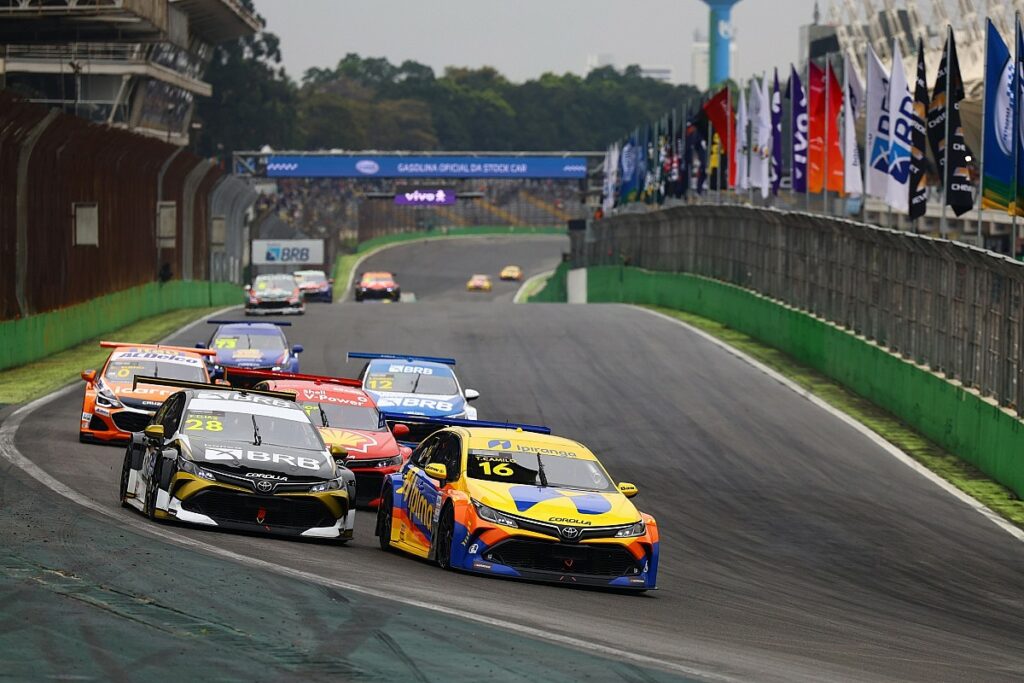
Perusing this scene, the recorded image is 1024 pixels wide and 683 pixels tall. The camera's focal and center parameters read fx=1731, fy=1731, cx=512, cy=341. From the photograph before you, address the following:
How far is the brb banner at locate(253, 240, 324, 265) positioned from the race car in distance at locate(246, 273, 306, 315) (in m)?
44.7

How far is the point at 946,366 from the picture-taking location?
85.7 ft

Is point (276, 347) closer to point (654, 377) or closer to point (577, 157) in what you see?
point (654, 377)

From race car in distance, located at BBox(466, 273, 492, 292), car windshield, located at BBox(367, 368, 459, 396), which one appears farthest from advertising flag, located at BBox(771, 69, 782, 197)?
race car in distance, located at BBox(466, 273, 492, 292)

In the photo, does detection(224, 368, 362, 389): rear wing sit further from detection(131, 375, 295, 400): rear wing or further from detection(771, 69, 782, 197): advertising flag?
detection(771, 69, 782, 197): advertising flag

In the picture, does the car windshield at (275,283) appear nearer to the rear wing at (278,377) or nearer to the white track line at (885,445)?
the white track line at (885,445)

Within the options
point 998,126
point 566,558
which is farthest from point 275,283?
point 566,558

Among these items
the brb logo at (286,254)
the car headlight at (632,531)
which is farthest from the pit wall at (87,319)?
the brb logo at (286,254)

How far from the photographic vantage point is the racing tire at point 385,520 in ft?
50.9

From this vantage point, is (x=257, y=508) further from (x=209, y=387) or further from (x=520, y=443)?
(x=209, y=387)

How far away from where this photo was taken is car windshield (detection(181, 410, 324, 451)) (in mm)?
15742


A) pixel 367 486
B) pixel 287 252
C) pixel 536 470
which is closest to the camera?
pixel 536 470

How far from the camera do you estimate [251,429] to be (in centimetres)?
1596

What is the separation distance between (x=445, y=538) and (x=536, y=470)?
1.17 metres

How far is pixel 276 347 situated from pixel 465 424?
14.1 meters
